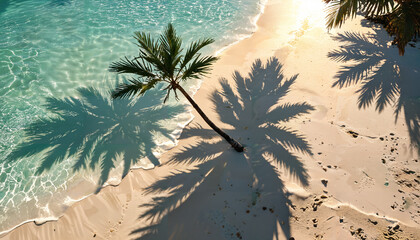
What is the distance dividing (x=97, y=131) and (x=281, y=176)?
7426 millimetres

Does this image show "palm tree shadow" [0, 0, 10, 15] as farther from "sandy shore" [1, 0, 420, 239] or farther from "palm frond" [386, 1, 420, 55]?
"palm frond" [386, 1, 420, 55]

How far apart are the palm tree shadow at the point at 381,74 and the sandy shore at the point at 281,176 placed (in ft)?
0.28

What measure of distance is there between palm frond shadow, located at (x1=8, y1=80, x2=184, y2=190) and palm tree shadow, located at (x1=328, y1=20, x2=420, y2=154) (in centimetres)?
820

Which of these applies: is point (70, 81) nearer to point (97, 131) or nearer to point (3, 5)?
point (97, 131)

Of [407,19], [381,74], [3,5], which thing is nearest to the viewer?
[407,19]

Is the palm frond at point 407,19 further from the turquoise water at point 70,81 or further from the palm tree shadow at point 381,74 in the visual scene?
the turquoise water at point 70,81

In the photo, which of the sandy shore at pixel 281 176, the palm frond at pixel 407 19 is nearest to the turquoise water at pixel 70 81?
the sandy shore at pixel 281 176

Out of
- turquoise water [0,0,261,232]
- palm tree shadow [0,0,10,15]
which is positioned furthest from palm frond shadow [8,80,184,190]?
palm tree shadow [0,0,10,15]

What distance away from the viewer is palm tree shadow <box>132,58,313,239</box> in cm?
645

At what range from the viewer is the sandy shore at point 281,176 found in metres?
6.42

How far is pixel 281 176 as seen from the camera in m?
7.43

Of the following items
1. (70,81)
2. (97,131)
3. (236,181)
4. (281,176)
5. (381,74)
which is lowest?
(97,131)

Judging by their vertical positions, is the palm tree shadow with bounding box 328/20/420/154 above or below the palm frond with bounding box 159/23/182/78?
below

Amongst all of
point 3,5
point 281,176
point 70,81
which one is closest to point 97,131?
point 70,81
